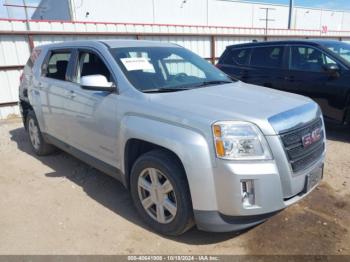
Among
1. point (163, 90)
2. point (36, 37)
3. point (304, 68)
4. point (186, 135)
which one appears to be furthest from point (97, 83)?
point (36, 37)

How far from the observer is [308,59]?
6.12 m

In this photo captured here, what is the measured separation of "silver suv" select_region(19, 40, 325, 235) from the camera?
8.32 ft

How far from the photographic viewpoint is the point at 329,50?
5859 millimetres

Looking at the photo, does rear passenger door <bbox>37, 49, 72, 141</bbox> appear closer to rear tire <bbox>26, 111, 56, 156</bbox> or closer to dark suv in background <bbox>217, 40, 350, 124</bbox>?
rear tire <bbox>26, 111, 56, 156</bbox>

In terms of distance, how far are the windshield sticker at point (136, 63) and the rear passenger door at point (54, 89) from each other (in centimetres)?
113

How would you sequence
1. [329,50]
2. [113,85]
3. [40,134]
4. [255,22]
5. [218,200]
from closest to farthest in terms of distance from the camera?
[218,200] → [113,85] → [40,134] → [329,50] → [255,22]

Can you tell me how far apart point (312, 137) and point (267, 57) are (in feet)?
13.4

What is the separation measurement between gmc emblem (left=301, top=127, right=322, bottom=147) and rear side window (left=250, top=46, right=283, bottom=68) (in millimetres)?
3660

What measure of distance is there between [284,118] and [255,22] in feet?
117

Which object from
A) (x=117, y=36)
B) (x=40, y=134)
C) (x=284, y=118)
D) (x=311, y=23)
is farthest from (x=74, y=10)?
(x=311, y=23)

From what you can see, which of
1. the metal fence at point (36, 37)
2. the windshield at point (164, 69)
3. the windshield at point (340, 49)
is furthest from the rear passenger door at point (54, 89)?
the windshield at point (340, 49)

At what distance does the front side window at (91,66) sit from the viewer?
3.67 metres

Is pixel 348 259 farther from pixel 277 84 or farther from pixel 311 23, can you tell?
pixel 311 23

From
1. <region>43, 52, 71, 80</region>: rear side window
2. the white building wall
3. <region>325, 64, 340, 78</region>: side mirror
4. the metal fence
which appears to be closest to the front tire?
<region>43, 52, 71, 80</region>: rear side window
